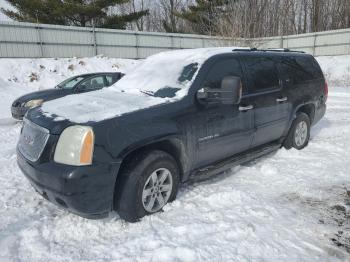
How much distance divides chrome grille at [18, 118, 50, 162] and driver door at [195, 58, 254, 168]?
5.51ft

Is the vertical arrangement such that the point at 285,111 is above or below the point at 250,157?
above

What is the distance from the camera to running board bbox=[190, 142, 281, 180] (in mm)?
4031

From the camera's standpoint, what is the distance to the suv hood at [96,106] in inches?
127

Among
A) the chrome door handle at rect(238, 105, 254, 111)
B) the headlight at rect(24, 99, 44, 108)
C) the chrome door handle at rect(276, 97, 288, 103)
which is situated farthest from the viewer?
the headlight at rect(24, 99, 44, 108)

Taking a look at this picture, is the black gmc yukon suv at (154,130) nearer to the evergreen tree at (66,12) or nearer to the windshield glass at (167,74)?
the windshield glass at (167,74)

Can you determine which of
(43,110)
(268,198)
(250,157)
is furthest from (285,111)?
(43,110)

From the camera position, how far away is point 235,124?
4.33m

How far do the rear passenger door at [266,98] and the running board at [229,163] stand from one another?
0.11 meters

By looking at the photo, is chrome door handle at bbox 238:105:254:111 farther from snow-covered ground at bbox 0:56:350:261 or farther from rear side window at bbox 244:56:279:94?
snow-covered ground at bbox 0:56:350:261

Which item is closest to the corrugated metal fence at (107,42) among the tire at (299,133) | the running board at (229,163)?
the tire at (299,133)

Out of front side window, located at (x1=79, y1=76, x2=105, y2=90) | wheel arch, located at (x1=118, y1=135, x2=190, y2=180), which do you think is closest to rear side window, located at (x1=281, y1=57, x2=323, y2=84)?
wheel arch, located at (x1=118, y1=135, x2=190, y2=180)

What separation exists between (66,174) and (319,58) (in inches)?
1041

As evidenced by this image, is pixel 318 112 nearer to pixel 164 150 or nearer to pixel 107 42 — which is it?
pixel 164 150

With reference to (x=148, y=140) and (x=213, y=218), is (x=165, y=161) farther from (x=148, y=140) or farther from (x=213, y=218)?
(x=213, y=218)
